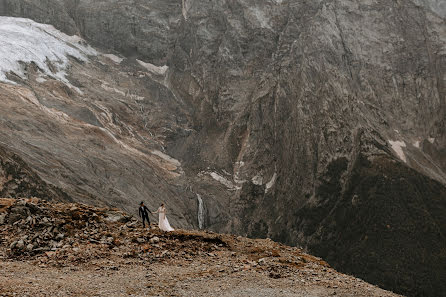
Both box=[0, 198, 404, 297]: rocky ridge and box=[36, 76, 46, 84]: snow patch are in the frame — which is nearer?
box=[0, 198, 404, 297]: rocky ridge

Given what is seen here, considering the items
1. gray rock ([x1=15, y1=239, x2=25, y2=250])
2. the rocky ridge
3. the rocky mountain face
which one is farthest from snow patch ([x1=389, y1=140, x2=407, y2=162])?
gray rock ([x1=15, y1=239, x2=25, y2=250])

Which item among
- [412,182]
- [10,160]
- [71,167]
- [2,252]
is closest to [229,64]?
[412,182]

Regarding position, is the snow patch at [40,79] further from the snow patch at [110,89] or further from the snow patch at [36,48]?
the snow patch at [110,89]

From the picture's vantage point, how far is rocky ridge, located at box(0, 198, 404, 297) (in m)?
16.8

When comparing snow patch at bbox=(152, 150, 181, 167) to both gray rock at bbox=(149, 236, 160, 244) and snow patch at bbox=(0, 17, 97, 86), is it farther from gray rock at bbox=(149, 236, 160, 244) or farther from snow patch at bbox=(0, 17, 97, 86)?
gray rock at bbox=(149, 236, 160, 244)

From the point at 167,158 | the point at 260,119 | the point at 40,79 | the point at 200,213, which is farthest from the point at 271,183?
the point at 40,79

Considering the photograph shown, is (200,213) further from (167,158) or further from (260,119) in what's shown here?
(260,119)

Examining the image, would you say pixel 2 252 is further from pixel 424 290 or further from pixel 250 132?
pixel 250 132

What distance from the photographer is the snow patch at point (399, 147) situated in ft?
296

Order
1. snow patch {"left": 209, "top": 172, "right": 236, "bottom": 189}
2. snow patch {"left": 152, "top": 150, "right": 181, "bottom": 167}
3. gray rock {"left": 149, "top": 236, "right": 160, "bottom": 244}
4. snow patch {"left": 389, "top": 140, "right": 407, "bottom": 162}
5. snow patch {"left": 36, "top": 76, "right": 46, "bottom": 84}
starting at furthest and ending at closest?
snow patch {"left": 152, "top": 150, "right": 181, "bottom": 167}, snow patch {"left": 389, "top": 140, "right": 407, "bottom": 162}, snow patch {"left": 209, "top": 172, "right": 236, "bottom": 189}, snow patch {"left": 36, "top": 76, "right": 46, "bottom": 84}, gray rock {"left": 149, "top": 236, "right": 160, "bottom": 244}

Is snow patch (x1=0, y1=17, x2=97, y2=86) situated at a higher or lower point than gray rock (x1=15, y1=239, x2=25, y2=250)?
higher

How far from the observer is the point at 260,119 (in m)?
98.8

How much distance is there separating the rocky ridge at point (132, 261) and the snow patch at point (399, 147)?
71.9 meters

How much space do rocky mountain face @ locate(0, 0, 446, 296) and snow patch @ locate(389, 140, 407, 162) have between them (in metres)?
0.50
